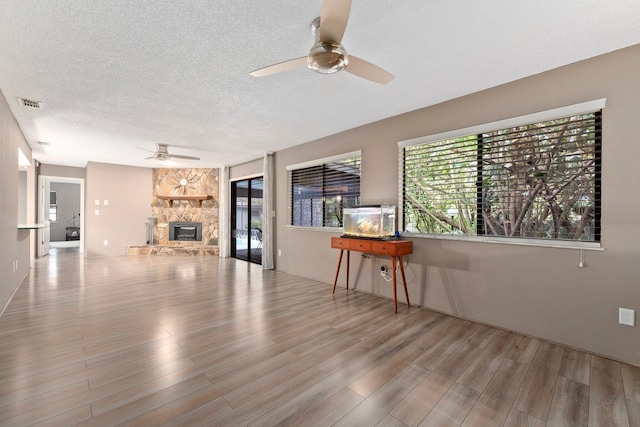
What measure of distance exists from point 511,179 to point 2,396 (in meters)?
4.15

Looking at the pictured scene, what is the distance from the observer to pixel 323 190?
482cm

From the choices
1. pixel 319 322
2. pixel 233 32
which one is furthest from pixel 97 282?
pixel 233 32

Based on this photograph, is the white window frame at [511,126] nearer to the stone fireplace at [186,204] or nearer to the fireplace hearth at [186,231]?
the stone fireplace at [186,204]

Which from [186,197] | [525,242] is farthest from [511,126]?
[186,197]

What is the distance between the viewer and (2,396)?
167cm

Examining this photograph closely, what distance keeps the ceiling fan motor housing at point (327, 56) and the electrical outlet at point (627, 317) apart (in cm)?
279

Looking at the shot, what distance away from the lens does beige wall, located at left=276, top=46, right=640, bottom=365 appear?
7.18ft

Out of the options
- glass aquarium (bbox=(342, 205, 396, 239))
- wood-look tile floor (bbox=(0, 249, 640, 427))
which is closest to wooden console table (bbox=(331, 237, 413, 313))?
A: glass aquarium (bbox=(342, 205, 396, 239))

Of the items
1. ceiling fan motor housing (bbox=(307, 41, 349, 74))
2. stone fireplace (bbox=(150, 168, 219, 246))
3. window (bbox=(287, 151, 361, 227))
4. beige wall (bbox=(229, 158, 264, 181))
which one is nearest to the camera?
ceiling fan motor housing (bbox=(307, 41, 349, 74))

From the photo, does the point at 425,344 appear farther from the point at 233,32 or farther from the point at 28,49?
the point at 28,49

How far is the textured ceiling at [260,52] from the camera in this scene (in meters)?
1.81

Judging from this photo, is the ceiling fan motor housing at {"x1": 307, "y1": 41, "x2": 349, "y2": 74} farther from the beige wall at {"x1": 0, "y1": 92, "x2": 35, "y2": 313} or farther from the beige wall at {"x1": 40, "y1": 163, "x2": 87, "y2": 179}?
the beige wall at {"x1": 40, "y1": 163, "x2": 87, "y2": 179}

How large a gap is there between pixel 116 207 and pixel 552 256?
29.6ft

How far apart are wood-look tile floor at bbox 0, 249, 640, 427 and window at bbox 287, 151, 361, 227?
166 centimetres
